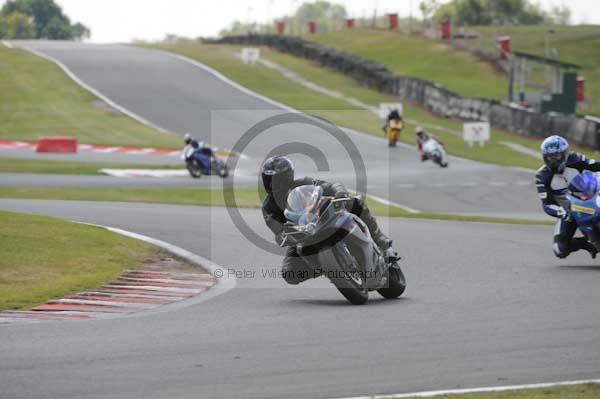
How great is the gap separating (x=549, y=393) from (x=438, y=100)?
140ft

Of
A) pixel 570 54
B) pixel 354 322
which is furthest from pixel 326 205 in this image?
pixel 570 54

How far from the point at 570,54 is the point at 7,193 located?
37703 millimetres

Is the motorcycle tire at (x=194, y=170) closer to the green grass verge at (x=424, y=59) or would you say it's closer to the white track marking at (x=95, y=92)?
the white track marking at (x=95, y=92)

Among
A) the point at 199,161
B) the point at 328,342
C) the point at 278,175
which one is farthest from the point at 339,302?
the point at 199,161

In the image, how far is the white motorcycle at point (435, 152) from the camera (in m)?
33.3

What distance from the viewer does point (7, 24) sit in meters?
105

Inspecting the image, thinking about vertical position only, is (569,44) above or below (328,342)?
above

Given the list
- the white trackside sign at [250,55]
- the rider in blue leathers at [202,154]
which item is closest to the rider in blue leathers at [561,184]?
the rider in blue leathers at [202,154]

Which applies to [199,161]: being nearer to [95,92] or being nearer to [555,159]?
[555,159]

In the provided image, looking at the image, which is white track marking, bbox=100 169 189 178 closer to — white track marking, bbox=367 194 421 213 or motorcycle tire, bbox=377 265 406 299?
white track marking, bbox=367 194 421 213

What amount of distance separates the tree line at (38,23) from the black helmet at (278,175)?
313ft

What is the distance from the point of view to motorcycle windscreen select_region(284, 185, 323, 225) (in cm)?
995

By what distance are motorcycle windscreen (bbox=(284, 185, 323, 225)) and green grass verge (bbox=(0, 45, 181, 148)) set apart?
1184 inches

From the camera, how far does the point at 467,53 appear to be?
194ft
